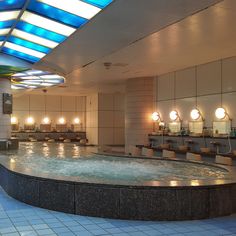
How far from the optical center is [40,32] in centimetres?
912

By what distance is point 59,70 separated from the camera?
1292 centimetres

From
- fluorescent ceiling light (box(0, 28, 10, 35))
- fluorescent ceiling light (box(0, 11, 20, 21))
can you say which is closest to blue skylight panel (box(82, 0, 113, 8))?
fluorescent ceiling light (box(0, 11, 20, 21))

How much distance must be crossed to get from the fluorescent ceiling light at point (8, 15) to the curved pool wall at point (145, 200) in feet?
14.6

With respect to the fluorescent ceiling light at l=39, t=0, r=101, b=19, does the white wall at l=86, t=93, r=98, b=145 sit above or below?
below

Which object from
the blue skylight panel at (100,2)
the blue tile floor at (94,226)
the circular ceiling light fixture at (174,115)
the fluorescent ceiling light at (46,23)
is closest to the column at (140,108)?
the circular ceiling light fixture at (174,115)

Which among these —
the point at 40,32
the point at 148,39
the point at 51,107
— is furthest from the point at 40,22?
the point at 51,107

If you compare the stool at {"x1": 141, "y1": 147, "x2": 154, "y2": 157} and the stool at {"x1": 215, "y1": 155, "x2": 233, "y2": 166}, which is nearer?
the stool at {"x1": 215, "y1": 155, "x2": 233, "y2": 166}

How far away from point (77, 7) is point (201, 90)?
6914 mm

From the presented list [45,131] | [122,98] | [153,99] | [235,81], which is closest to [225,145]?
[235,81]

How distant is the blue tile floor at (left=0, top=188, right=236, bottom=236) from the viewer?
412cm

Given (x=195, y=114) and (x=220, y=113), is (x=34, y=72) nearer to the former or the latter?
(x=195, y=114)

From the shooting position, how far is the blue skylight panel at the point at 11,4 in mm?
7022

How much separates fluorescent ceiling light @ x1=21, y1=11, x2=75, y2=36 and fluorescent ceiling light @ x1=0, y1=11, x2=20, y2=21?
0.59ft

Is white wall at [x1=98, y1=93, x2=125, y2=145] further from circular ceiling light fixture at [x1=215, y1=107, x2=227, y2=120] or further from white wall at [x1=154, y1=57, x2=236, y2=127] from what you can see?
circular ceiling light fixture at [x1=215, y1=107, x2=227, y2=120]
